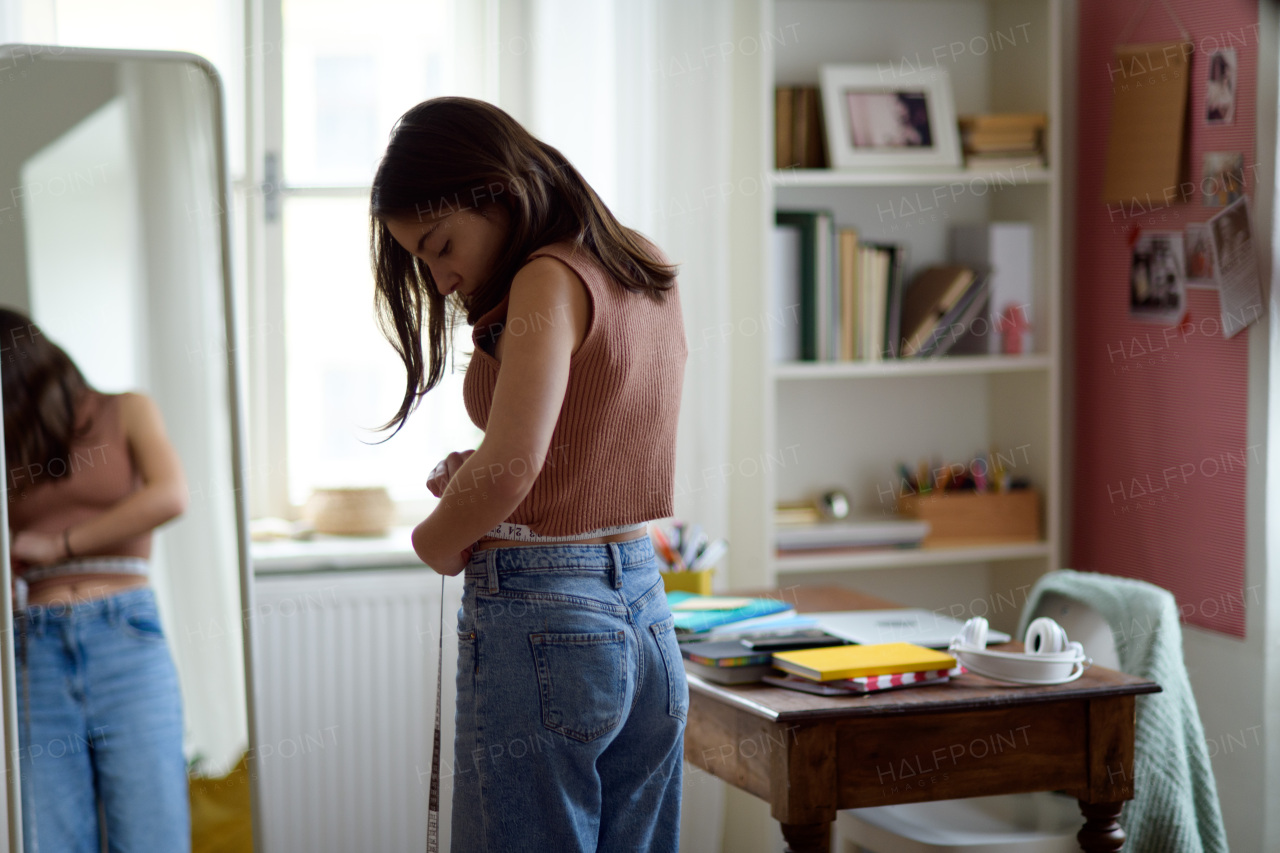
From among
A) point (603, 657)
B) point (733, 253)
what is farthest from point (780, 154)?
point (603, 657)

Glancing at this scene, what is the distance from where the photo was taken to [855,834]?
6.47 ft

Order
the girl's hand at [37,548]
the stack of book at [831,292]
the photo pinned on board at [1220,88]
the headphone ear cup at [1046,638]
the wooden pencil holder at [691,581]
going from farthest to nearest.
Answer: the stack of book at [831,292]
the photo pinned on board at [1220,88]
the wooden pencil holder at [691,581]
the girl's hand at [37,548]
the headphone ear cup at [1046,638]

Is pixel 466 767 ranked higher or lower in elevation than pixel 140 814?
higher

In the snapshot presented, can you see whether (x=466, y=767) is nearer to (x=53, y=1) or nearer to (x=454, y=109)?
(x=454, y=109)

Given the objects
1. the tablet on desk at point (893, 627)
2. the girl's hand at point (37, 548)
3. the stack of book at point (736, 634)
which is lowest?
the tablet on desk at point (893, 627)

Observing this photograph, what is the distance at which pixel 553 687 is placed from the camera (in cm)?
124

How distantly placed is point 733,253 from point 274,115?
0.99m

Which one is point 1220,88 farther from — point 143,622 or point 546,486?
point 143,622

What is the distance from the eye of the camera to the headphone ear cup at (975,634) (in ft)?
5.56

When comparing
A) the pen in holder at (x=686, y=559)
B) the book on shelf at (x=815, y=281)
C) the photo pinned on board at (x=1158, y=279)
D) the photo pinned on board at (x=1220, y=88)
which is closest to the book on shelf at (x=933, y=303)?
the book on shelf at (x=815, y=281)

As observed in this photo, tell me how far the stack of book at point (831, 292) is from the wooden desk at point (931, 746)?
104 centimetres

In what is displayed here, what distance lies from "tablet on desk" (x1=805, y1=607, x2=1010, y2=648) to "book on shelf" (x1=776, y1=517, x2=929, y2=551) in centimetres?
45

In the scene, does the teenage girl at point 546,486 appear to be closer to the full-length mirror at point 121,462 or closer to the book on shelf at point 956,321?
the full-length mirror at point 121,462

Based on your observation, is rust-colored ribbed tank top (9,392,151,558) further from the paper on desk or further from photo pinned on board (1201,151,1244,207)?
photo pinned on board (1201,151,1244,207)
